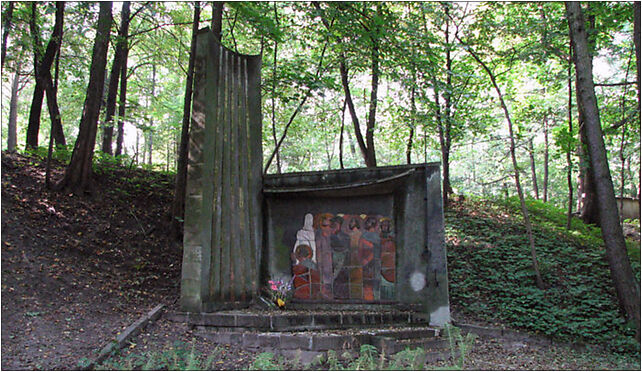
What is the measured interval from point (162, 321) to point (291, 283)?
8.18 ft

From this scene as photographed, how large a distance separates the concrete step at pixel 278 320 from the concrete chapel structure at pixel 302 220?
2.00 feet

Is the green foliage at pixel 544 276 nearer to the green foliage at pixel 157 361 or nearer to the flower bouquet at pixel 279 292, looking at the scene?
the flower bouquet at pixel 279 292

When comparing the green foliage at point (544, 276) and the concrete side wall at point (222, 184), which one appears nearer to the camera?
the concrete side wall at point (222, 184)

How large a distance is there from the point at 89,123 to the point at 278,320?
559 centimetres

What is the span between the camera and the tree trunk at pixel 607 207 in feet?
22.4

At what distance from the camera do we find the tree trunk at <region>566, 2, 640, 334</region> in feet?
22.4

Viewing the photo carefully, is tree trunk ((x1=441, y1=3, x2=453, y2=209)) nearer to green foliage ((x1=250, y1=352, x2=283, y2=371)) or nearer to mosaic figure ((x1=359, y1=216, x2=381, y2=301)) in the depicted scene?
mosaic figure ((x1=359, y1=216, x2=381, y2=301))

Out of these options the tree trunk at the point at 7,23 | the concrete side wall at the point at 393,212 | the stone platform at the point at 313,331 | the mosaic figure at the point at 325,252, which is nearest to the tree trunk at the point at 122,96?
the tree trunk at the point at 7,23

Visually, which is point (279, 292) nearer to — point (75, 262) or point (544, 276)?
point (75, 262)

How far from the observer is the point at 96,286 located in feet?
21.9

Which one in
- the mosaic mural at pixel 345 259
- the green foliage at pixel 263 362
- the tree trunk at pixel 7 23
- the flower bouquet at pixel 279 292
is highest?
the tree trunk at pixel 7 23

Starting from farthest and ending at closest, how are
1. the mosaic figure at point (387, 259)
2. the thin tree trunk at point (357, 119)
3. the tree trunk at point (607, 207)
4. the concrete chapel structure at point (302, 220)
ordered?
1. the thin tree trunk at point (357, 119)
2. the mosaic figure at point (387, 259)
3. the concrete chapel structure at point (302, 220)
4. the tree trunk at point (607, 207)

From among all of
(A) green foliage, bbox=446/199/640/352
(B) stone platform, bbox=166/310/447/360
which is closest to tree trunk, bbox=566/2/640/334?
(A) green foliage, bbox=446/199/640/352

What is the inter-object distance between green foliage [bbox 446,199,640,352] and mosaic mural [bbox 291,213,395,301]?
7.28 feet
